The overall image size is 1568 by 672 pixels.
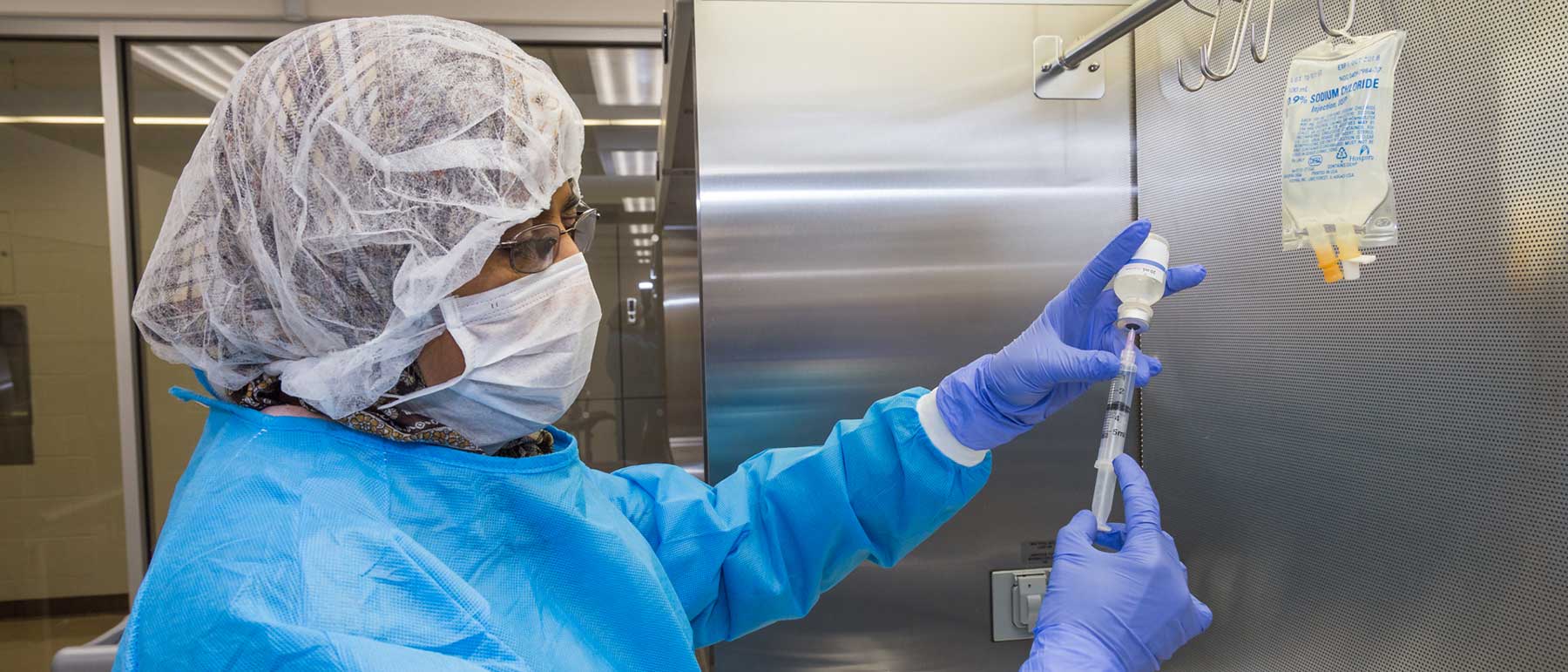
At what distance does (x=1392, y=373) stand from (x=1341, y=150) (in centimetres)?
26

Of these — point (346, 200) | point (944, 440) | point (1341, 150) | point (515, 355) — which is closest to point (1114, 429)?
point (944, 440)

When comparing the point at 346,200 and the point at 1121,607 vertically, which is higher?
the point at 346,200

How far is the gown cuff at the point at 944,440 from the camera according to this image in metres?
0.93

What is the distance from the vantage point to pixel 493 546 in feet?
2.48

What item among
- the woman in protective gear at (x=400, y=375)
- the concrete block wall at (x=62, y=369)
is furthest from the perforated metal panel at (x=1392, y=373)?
the concrete block wall at (x=62, y=369)

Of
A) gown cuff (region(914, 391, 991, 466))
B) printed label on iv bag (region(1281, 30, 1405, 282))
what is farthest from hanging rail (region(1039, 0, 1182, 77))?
gown cuff (region(914, 391, 991, 466))

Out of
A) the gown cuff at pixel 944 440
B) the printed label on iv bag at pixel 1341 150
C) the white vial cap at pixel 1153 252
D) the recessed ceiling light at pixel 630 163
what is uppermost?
the recessed ceiling light at pixel 630 163

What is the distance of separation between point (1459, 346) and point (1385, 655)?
328mm

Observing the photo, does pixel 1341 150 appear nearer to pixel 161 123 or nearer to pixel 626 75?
pixel 626 75

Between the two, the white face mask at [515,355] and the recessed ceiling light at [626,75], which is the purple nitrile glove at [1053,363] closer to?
the white face mask at [515,355]

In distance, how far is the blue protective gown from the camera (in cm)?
57

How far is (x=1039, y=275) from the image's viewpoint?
1.25 m

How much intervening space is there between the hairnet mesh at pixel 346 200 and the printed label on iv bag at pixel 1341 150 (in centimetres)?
68

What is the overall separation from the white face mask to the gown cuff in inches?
15.4
